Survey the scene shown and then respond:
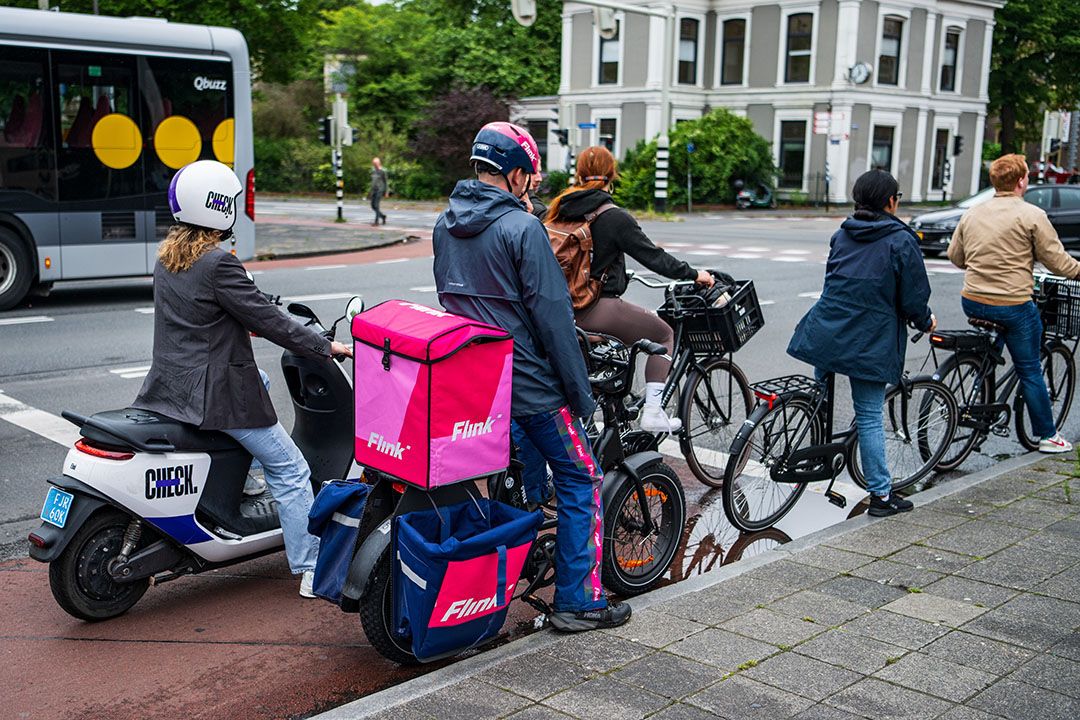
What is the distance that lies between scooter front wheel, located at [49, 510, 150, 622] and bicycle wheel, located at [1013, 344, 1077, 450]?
5.43 m

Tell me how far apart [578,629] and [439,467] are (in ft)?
2.90

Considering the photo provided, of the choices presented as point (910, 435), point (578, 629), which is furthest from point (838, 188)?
point (578, 629)

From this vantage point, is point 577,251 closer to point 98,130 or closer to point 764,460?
point 764,460

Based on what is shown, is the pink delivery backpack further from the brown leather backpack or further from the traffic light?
the traffic light

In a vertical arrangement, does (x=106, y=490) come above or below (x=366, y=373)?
below

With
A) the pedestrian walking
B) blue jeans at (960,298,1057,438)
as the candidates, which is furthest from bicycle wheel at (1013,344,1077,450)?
the pedestrian walking

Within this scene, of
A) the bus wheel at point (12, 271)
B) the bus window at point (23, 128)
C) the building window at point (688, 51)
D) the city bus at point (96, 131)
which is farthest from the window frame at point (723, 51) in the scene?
the bus wheel at point (12, 271)

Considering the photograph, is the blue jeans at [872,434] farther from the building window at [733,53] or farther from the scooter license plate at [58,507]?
the building window at [733,53]

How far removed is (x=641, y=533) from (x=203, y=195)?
2202mm

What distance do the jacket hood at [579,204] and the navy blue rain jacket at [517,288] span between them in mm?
1815

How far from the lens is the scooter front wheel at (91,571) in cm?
424

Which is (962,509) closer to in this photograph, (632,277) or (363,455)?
(632,277)

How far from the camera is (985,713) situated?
3.51 metres

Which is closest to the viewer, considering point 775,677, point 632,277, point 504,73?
point 775,677
